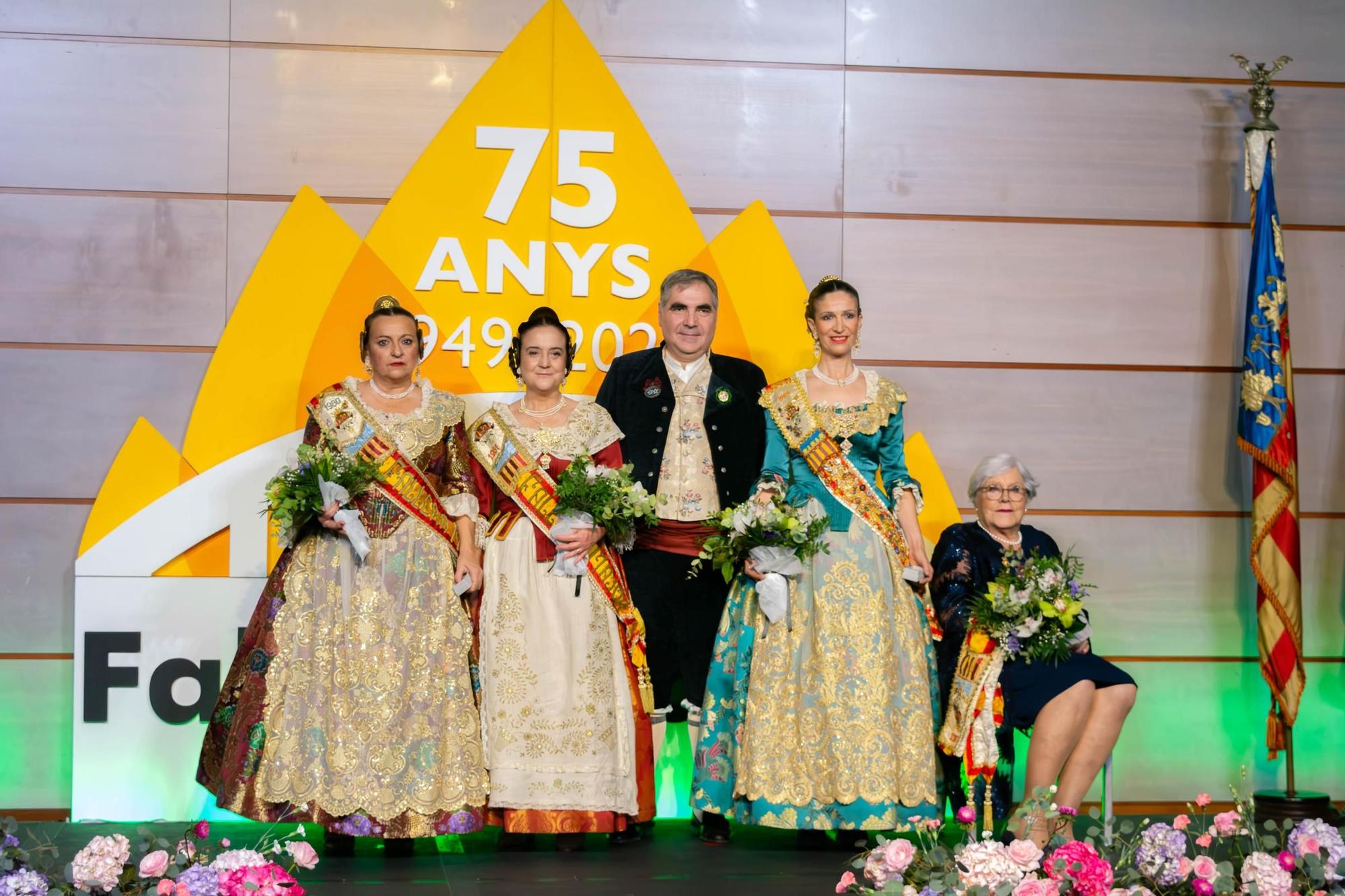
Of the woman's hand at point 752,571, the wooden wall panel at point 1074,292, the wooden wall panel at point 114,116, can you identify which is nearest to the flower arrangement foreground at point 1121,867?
the woman's hand at point 752,571

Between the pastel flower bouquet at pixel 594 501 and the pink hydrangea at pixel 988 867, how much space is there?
192 centimetres

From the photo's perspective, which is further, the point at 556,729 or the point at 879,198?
the point at 879,198

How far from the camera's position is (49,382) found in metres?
4.72

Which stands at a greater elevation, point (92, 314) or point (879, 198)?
point (879, 198)

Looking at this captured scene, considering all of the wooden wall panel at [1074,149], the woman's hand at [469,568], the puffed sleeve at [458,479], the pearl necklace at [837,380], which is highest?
the wooden wall panel at [1074,149]

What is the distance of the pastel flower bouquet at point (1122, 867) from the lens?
2.19 meters

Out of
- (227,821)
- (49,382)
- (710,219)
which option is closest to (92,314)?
(49,382)

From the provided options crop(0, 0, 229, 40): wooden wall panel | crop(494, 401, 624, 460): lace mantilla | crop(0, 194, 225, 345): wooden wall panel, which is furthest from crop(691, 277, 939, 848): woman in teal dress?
crop(0, 0, 229, 40): wooden wall panel

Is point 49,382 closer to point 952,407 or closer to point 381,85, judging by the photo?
point 381,85

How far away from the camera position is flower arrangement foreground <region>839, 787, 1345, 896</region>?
2189mm

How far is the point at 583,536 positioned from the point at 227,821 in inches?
62.2

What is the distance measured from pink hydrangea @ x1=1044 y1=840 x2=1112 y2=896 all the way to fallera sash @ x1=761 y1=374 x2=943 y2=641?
192 cm

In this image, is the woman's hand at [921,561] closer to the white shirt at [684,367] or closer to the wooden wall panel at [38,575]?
the white shirt at [684,367]

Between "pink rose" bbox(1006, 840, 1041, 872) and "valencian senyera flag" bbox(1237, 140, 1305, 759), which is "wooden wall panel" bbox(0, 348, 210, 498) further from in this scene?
"valencian senyera flag" bbox(1237, 140, 1305, 759)
